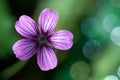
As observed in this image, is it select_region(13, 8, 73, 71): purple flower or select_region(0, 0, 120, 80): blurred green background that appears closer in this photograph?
select_region(13, 8, 73, 71): purple flower

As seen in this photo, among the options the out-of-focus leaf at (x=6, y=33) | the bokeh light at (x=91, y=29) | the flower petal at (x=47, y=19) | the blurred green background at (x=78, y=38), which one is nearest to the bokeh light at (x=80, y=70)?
the blurred green background at (x=78, y=38)

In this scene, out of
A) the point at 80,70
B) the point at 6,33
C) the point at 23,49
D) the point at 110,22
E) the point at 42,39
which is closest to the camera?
the point at 23,49

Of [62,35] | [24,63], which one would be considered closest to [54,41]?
[62,35]

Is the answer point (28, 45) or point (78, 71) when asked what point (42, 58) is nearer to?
point (28, 45)

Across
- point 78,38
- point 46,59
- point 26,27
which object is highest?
point 26,27

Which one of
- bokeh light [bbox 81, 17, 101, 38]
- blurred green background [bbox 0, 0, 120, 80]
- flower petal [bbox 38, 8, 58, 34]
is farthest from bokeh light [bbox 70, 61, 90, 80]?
flower petal [bbox 38, 8, 58, 34]

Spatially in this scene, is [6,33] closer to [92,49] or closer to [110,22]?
[92,49]

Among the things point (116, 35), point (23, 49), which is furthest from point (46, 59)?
point (116, 35)

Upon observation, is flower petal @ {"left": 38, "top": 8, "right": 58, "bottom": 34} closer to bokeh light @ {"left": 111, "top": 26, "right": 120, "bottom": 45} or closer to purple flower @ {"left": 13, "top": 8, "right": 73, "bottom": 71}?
purple flower @ {"left": 13, "top": 8, "right": 73, "bottom": 71}
